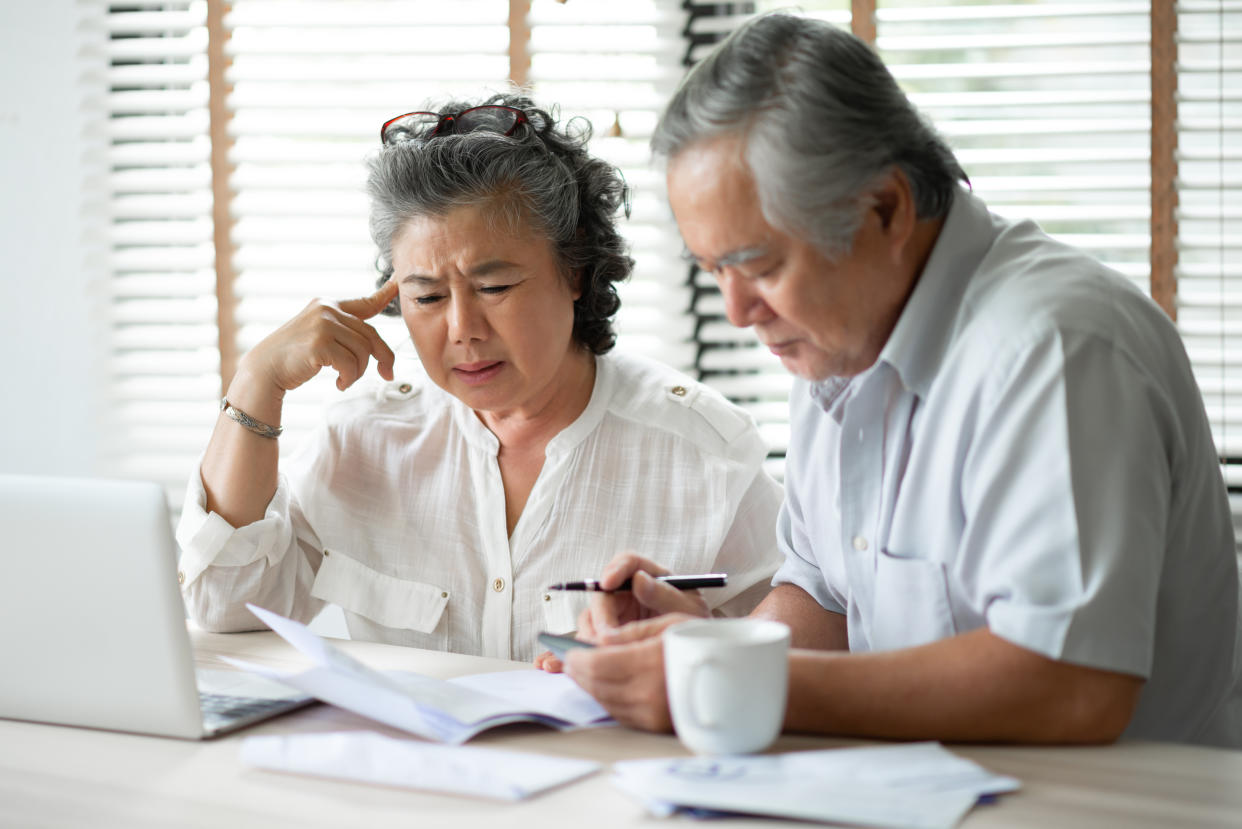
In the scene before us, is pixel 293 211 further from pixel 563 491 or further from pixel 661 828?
pixel 661 828

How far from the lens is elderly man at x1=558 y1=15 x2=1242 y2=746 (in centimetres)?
103

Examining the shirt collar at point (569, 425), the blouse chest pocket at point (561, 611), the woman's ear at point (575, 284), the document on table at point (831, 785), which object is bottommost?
the blouse chest pocket at point (561, 611)

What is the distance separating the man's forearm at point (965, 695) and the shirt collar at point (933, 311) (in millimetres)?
307

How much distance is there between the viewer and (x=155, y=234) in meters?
2.87

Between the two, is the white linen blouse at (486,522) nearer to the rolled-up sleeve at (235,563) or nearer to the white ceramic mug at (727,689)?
the rolled-up sleeve at (235,563)

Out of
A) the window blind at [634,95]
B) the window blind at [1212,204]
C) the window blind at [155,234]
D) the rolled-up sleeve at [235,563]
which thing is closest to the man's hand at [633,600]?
the rolled-up sleeve at [235,563]

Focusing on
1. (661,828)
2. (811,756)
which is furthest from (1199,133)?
(661,828)

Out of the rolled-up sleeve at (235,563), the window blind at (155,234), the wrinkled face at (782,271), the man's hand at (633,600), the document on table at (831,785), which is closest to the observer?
the document on table at (831,785)

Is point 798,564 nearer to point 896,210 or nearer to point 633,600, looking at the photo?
point 633,600

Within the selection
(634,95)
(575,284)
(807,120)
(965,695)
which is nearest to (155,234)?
(634,95)

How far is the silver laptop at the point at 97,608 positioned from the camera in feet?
3.59

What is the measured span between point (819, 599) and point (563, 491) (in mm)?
481

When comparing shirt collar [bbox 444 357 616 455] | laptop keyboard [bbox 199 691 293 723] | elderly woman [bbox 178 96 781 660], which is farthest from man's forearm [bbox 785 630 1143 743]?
shirt collar [bbox 444 357 616 455]

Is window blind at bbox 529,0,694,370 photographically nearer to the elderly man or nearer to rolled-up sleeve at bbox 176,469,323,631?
rolled-up sleeve at bbox 176,469,323,631
